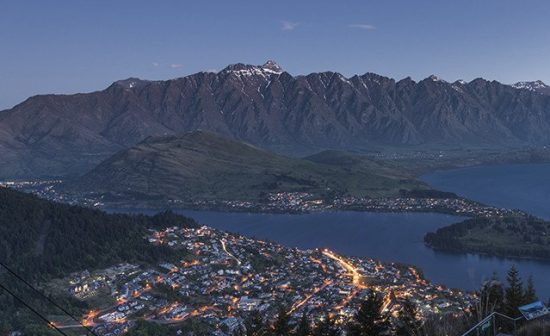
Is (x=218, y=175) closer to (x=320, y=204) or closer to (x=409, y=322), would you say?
(x=320, y=204)

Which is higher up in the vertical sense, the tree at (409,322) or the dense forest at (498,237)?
the tree at (409,322)

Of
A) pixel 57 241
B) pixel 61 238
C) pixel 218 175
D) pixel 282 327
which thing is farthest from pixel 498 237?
pixel 218 175

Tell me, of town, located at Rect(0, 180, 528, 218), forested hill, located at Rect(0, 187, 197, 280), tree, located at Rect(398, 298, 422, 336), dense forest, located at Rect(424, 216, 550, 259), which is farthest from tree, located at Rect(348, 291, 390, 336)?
town, located at Rect(0, 180, 528, 218)

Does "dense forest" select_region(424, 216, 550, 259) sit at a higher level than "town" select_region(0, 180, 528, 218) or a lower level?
lower

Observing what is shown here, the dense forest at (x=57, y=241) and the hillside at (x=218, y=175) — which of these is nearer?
the dense forest at (x=57, y=241)

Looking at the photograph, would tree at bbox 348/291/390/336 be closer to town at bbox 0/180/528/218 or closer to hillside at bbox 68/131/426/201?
town at bbox 0/180/528/218

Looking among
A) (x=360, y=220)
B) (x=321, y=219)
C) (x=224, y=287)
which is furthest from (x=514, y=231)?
(x=224, y=287)

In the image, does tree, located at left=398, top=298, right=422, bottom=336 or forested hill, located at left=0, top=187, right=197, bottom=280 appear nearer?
tree, located at left=398, top=298, right=422, bottom=336

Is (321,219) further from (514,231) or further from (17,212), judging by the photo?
(17,212)

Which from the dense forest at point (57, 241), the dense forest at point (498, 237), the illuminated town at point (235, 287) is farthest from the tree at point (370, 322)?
the dense forest at point (498, 237)

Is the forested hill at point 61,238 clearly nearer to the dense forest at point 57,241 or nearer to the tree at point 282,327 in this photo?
the dense forest at point 57,241
